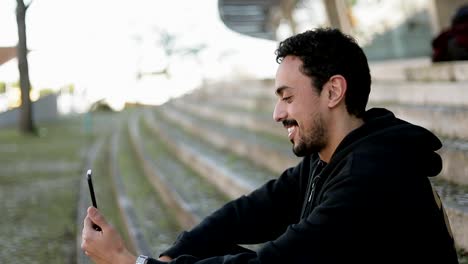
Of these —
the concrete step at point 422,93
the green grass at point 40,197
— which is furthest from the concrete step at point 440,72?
the green grass at point 40,197

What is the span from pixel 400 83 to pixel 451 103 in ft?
3.69

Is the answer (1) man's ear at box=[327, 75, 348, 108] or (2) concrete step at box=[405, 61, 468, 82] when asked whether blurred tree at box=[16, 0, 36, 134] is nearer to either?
(2) concrete step at box=[405, 61, 468, 82]

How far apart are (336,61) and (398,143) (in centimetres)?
30

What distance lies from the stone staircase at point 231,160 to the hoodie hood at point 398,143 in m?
1.16

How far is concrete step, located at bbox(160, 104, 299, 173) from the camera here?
17.9ft

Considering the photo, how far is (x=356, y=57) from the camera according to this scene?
1.99 metres

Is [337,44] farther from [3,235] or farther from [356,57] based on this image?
[3,235]

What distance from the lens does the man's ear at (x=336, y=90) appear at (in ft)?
6.46

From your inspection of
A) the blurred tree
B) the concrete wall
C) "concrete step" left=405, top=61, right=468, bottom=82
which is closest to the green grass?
the blurred tree

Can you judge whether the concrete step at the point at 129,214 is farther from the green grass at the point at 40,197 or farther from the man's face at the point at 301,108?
the man's face at the point at 301,108

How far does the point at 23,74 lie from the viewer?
16.2 m

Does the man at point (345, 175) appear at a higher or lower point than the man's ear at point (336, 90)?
lower

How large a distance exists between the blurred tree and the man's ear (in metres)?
14.7

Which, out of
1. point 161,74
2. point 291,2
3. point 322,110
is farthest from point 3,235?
point 161,74
